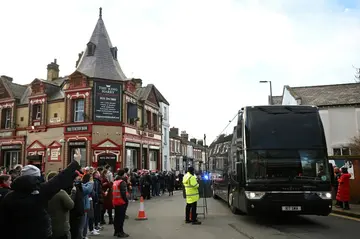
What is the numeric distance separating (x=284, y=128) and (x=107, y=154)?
63.4ft

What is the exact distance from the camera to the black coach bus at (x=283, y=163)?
9484 millimetres

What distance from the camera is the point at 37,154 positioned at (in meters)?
29.1

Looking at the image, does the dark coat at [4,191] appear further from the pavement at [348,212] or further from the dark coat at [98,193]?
the pavement at [348,212]

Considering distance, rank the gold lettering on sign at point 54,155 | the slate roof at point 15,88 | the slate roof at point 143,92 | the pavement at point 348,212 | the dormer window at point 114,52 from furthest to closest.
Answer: the slate roof at point 143,92 → the slate roof at point 15,88 → the dormer window at point 114,52 → the gold lettering on sign at point 54,155 → the pavement at point 348,212

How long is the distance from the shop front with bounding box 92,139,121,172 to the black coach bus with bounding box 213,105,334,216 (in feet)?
59.5

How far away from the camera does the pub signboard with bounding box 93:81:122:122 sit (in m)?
27.0

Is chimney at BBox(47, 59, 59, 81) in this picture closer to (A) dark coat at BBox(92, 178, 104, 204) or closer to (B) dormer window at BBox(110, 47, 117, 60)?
(B) dormer window at BBox(110, 47, 117, 60)

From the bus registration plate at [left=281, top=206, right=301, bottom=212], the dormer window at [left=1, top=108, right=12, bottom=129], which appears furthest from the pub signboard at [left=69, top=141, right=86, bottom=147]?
the bus registration plate at [left=281, top=206, right=301, bottom=212]

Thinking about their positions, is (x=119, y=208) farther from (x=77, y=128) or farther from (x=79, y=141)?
(x=77, y=128)

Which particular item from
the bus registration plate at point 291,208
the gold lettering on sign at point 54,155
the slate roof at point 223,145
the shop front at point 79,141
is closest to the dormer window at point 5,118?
the gold lettering on sign at point 54,155

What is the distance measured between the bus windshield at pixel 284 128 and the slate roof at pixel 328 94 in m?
22.6

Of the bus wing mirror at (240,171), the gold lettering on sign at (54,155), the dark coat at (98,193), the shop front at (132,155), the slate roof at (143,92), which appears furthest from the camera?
the slate roof at (143,92)

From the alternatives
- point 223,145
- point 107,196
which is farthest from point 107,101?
point 107,196

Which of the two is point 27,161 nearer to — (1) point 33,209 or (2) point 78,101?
(2) point 78,101
